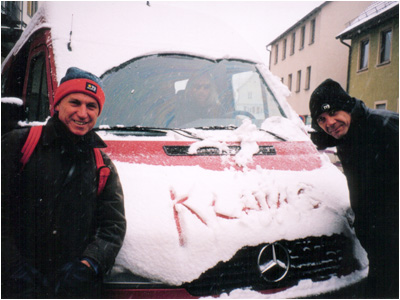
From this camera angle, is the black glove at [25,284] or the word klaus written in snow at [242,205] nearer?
the black glove at [25,284]

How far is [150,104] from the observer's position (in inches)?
115

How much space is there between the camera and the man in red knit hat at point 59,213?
161 centimetres

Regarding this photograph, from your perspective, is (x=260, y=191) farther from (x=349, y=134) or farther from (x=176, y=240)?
(x=349, y=134)

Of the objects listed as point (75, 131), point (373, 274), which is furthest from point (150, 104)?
point (373, 274)

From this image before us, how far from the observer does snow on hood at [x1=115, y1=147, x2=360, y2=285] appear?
1.83 m

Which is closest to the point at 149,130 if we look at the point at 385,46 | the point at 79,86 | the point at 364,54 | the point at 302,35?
the point at 79,86

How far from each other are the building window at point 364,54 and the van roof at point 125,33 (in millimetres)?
16862

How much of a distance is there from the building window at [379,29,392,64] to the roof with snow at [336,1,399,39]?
0.65 m

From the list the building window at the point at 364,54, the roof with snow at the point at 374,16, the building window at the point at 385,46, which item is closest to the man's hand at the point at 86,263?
the roof with snow at the point at 374,16

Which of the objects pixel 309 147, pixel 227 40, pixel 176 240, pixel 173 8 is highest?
pixel 173 8

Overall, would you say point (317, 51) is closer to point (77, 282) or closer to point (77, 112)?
point (77, 112)

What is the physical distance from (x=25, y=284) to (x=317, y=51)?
23.9 meters

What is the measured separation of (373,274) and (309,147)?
100 cm

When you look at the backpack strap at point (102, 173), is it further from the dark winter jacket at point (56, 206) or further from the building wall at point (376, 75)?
the building wall at point (376, 75)
